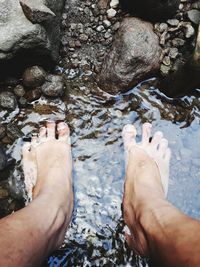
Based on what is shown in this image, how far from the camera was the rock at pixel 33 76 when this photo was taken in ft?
8.87

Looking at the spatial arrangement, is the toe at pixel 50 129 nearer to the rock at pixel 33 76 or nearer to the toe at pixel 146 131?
the rock at pixel 33 76

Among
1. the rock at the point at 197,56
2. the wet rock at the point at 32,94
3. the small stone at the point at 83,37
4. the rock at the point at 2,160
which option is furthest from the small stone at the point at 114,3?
the rock at the point at 2,160

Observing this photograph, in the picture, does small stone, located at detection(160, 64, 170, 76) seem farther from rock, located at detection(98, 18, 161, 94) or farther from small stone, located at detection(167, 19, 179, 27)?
small stone, located at detection(167, 19, 179, 27)

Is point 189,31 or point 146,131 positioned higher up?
point 189,31

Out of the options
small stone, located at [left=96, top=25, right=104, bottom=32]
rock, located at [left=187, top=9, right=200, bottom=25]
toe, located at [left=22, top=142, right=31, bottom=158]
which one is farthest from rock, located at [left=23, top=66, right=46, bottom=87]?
rock, located at [left=187, top=9, right=200, bottom=25]

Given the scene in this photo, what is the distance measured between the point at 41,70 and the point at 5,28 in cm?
36

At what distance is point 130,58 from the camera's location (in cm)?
275

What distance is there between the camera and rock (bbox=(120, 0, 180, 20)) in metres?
2.78

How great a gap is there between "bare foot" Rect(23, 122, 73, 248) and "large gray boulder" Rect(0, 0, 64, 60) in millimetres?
565

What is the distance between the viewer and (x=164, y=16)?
9.51 feet

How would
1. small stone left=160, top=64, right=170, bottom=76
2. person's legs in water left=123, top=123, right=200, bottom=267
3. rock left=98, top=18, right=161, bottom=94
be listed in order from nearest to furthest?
person's legs in water left=123, top=123, right=200, bottom=267, rock left=98, top=18, right=161, bottom=94, small stone left=160, top=64, right=170, bottom=76

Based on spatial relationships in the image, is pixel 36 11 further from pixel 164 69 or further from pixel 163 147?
pixel 163 147

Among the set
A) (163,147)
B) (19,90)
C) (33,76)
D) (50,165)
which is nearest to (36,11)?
(33,76)

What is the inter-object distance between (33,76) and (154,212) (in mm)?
1216
